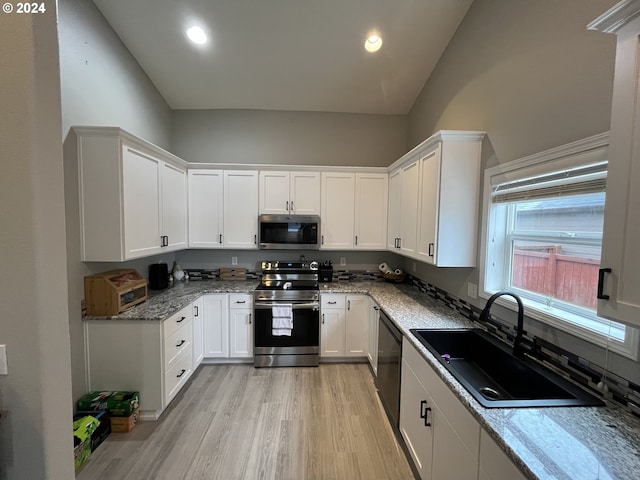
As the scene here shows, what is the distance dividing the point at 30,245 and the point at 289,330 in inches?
99.9

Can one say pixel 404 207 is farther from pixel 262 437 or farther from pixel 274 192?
pixel 262 437

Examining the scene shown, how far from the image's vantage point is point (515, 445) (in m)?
0.95

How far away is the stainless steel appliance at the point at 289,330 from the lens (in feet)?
10.5

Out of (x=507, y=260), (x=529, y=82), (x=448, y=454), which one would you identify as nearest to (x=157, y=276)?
(x=448, y=454)

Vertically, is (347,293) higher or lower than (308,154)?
lower

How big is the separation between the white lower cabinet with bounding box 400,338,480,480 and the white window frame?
715 millimetres

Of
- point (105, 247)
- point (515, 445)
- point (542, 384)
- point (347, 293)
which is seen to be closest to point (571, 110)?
point (542, 384)

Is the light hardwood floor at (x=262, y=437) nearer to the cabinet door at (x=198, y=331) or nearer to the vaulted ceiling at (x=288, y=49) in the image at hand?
the cabinet door at (x=198, y=331)

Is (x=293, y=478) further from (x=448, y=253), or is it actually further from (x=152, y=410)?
(x=448, y=253)

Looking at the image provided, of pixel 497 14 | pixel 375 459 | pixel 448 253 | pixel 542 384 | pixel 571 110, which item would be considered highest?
pixel 497 14

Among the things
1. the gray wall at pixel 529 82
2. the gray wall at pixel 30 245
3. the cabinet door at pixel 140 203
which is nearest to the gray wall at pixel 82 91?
the cabinet door at pixel 140 203

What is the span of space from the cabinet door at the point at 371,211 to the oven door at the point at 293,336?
109 cm

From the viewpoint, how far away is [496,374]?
5.85 feet

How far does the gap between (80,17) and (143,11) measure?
1.66 ft
